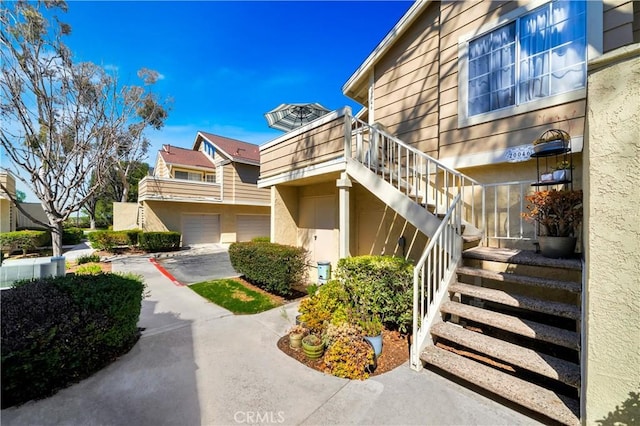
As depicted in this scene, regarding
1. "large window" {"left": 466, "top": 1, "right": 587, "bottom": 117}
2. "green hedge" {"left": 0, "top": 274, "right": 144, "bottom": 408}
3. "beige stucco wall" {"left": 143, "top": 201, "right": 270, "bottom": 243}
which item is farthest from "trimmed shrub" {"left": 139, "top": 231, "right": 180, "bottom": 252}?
"large window" {"left": 466, "top": 1, "right": 587, "bottom": 117}

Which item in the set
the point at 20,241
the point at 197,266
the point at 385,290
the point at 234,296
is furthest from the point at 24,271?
the point at 20,241

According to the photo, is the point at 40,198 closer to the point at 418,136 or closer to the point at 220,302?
the point at 220,302

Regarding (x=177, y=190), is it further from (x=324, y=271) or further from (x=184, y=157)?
(x=324, y=271)

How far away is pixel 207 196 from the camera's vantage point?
16.0 meters

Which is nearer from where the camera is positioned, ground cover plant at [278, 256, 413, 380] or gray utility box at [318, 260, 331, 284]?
ground cover plant at [278, 256, 413, 380]

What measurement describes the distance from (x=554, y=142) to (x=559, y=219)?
3.59 feet

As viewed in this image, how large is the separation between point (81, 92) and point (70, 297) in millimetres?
9085

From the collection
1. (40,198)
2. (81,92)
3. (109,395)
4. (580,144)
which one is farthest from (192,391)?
(81,92)

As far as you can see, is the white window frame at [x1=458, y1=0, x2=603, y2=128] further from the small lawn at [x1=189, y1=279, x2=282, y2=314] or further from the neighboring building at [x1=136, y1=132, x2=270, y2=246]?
the neighboring building at [x1=136, y1=132, x2=270, y2=246]

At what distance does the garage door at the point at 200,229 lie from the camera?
16.1 m

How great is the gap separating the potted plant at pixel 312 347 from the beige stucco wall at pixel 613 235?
2474 millimetres

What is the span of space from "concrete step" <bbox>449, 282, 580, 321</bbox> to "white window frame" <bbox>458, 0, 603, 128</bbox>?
270 centimetres

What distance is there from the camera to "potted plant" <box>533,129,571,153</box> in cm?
370

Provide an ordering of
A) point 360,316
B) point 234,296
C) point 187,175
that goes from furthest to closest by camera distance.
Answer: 1. point 187,175
2. point 234,296
3. point 360,316
